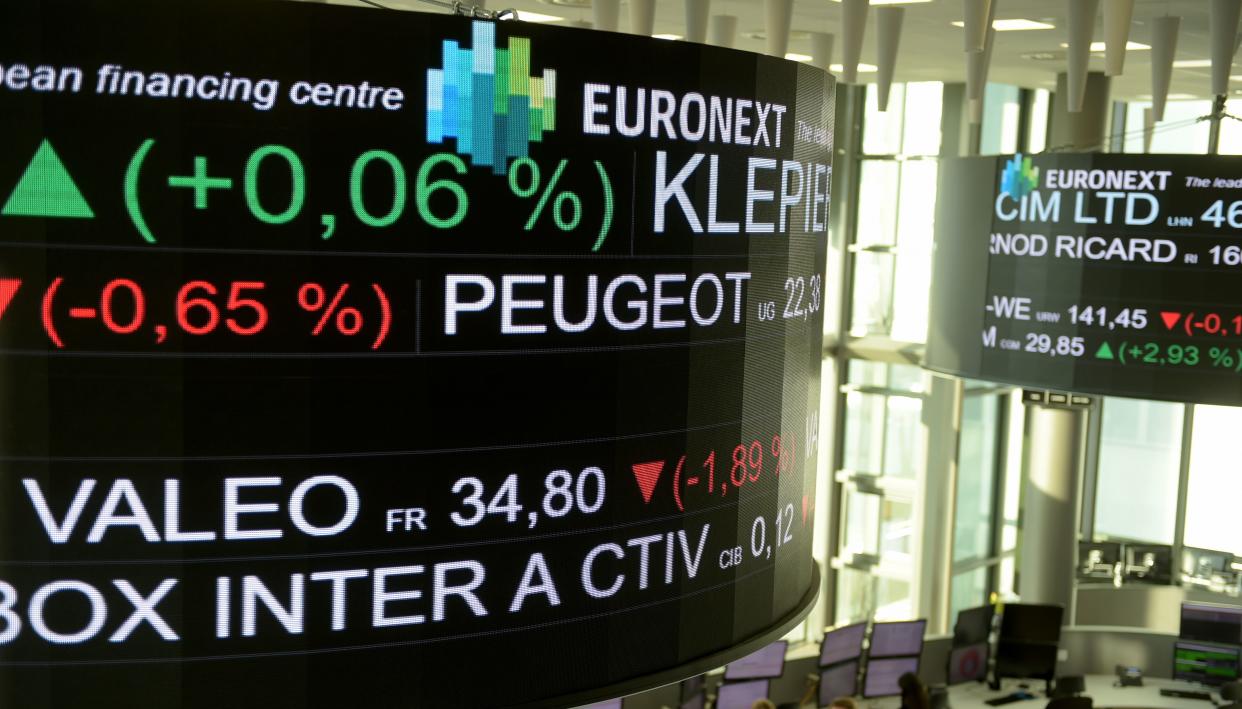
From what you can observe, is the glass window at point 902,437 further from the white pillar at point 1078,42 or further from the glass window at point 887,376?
the white pillar at point 1078,42

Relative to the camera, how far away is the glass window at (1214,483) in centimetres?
2020

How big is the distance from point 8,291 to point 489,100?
3.64 feet

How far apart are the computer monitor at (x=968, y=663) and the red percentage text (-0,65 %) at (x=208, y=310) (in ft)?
35.7

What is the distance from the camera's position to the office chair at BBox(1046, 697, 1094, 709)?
1138 cm

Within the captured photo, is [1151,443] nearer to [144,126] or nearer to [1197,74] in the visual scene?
[1197,74]

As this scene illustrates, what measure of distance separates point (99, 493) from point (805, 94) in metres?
2.17

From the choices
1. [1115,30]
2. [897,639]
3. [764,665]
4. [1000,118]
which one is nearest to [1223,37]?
[1115,30]

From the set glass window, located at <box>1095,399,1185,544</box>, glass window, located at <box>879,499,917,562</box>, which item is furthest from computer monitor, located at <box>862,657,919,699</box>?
glass window, located at <box>1095,399,1185,544</box>

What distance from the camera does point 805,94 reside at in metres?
3.69

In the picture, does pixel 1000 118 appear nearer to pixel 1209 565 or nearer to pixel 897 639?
pixel 1209 565

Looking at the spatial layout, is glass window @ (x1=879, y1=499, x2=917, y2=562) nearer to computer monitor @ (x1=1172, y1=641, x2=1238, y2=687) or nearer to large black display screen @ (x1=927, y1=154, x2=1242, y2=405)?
computer monitor @ (x1=1172, y1=641, x2=1238, y2=687)

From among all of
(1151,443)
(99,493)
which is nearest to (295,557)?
(99,493)

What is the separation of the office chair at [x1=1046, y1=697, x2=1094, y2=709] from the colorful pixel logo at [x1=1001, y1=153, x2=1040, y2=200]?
4.85 metres

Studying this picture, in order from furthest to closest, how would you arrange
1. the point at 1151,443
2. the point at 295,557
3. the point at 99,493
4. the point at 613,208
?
the point at 1151,443 < the point at 613,208 < the point at 295,557 < the point at 99,493
